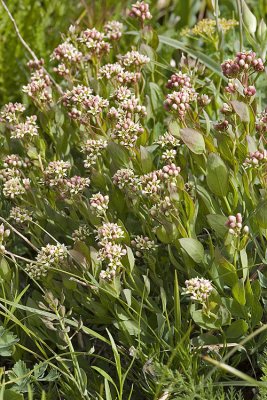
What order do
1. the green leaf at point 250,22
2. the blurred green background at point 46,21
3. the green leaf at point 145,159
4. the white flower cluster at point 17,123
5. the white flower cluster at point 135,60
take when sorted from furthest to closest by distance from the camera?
the blurred green background at point 46,21
the green leaf at point 250,22
the white flower cluster at point 135,60
the white flower cluster at point 17,123
the green leaf at point 145,159

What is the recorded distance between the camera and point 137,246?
2.24 m

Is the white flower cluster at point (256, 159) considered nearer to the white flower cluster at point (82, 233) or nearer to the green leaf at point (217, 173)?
the green leaf at point (217, 173)

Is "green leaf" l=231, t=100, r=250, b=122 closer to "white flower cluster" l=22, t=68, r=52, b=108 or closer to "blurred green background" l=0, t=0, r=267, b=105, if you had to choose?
"white flower cluster" l=22, t=68, r=52, b=108

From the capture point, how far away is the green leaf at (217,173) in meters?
2.16

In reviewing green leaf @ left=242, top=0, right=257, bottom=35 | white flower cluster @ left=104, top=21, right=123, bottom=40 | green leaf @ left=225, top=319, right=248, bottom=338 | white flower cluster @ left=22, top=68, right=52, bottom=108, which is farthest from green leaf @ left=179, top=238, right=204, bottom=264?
white flower cluster @ left=104, top=21, right=123, bottom=40

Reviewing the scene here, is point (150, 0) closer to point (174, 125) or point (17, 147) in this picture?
point (17, 147)

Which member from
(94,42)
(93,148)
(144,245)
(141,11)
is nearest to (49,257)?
(144,245)

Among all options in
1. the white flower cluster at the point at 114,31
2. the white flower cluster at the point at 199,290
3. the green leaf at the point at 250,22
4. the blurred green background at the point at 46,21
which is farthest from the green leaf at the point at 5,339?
the blurred green background at the point at 46,21

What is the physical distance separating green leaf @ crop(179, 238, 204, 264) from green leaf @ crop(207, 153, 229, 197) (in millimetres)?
189

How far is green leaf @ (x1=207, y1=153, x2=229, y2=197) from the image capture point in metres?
2.16

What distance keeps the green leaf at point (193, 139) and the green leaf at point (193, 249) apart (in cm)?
28

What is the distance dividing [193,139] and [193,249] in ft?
1.05

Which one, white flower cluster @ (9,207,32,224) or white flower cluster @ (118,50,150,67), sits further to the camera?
white flower cluster @ (118,50,150,67)

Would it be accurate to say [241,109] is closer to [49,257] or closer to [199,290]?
[199,290]
